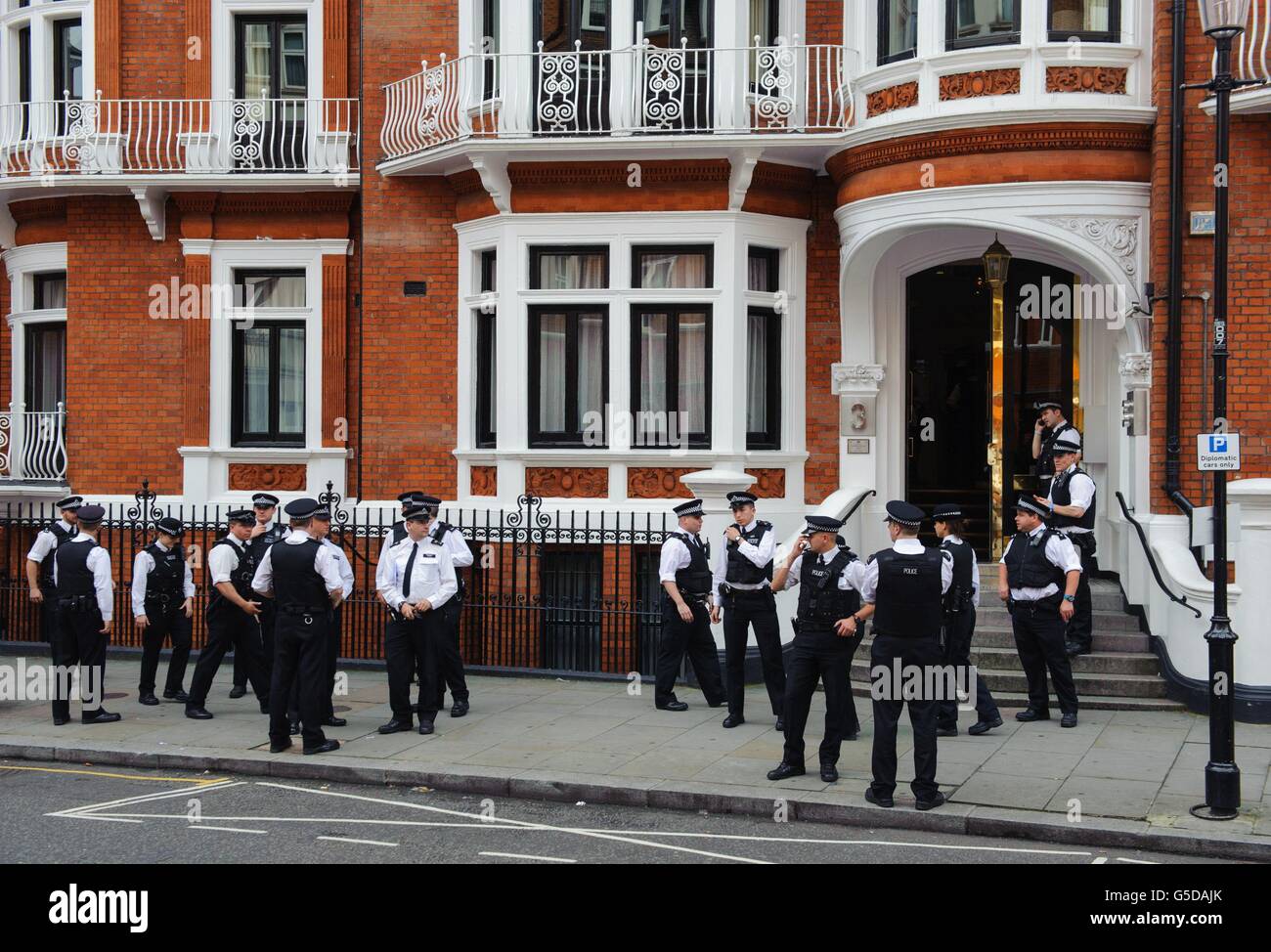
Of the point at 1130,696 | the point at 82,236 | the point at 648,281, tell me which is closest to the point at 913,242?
the point at 648,281

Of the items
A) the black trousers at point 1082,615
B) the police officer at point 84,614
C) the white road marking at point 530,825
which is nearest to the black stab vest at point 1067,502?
the black trousers at point 1082,615

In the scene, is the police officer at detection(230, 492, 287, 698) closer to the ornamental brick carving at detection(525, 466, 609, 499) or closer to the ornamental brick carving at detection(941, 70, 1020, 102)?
the ornamental brick carving at detection(525, 466, 609, 499)

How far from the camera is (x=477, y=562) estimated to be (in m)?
14.8

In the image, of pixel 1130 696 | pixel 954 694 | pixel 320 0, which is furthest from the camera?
pixel 320 0

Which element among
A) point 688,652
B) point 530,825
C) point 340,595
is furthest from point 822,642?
point 340,595

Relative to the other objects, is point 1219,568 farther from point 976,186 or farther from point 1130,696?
point 976,186

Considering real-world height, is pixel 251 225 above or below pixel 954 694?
above

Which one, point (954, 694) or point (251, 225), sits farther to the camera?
point (251, 225)

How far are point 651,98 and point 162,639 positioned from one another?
732 centimetres

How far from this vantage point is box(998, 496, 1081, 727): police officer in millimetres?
10922

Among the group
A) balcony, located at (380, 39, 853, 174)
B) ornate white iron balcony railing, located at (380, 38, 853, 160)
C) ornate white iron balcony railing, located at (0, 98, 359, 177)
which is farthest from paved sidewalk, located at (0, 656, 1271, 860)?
ornate white iron balcony railing, located at (0, 98, 359, 177)

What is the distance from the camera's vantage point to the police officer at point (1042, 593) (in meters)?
10.9

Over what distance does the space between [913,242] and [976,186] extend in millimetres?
1755

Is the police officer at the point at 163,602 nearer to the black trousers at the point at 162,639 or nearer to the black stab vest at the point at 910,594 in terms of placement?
the black trousers at the point at 162,639
